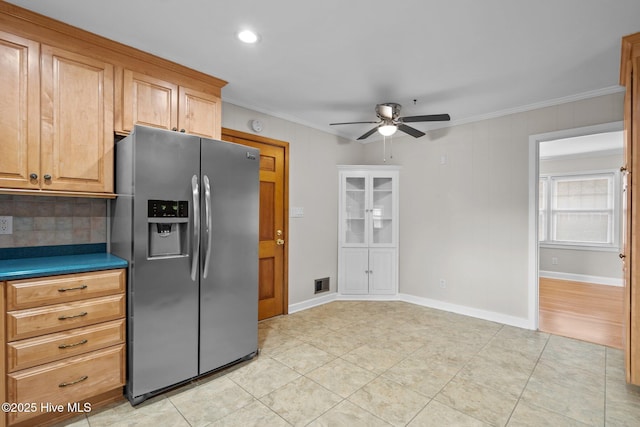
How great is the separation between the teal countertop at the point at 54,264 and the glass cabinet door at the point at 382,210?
10.9 ft

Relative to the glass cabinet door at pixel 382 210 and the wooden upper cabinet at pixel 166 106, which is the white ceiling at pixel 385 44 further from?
the glass cabinet door at pixel 382 210

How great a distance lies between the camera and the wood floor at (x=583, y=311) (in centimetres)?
336

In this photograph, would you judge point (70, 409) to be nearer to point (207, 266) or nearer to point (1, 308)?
point (1, 308)

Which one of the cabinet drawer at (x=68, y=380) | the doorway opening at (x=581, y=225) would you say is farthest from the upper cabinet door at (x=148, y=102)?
the doorway opening at (x=581, y=225)

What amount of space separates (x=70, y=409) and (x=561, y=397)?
3210 mm

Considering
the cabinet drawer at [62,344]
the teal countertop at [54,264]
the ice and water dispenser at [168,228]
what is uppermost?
the ice and water dispenser at [168,228]

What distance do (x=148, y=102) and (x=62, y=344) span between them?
1728 millimetres

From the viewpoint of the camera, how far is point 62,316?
185cm

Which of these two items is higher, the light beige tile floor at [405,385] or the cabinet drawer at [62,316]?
the cabinet drawer at [62,316]

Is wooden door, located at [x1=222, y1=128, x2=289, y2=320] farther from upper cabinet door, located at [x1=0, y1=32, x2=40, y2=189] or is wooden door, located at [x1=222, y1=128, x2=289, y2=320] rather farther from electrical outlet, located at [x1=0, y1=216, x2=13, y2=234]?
electrical outlet, located at [x1=0, y1=216, x2=13, y2=234]

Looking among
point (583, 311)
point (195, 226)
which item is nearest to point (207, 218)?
point (195, 226)

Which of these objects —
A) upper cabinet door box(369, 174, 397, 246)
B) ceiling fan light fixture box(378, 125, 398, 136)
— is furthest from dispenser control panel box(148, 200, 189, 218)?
upper cabinet door box(369, 174, 397, 246)

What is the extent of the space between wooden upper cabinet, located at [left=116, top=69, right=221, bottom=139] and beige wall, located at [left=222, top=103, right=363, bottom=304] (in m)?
0.84

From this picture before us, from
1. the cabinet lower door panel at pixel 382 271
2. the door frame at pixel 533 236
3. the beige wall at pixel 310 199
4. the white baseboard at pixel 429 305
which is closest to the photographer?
the door frame at pixel 533 236
